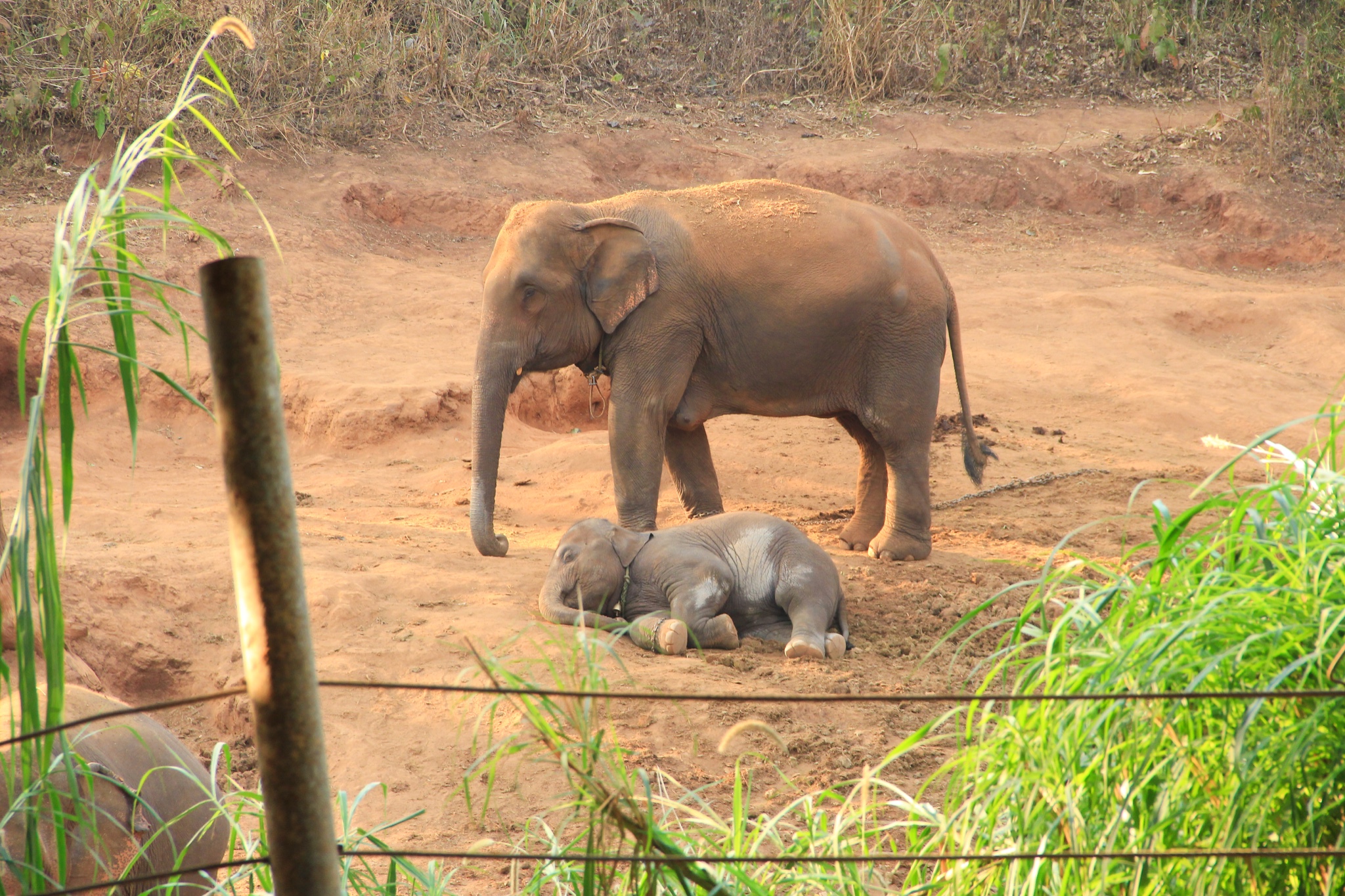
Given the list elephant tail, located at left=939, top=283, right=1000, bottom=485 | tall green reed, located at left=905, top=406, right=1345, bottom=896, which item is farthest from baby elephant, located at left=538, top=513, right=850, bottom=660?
tall green reed, located at left=905, top=406, right=1345, bottom=896

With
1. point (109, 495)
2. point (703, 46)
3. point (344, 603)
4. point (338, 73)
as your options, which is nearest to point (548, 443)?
point (109, 495)

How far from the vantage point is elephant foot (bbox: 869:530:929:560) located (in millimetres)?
6363

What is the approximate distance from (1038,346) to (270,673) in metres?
9.33

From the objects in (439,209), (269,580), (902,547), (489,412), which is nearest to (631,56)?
(439,209)

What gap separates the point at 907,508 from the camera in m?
6.39

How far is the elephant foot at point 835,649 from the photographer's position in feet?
16.3

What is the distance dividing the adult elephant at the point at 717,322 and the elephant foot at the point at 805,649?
151 cm

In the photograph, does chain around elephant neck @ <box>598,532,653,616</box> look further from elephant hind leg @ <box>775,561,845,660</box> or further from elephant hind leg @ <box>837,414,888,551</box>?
elephant hind leg @ <box>837,414,888,551</box>

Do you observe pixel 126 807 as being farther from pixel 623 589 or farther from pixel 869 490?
pixel 869 490

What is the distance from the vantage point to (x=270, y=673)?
1501 mm

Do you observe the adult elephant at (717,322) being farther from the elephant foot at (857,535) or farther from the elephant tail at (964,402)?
the elephant foot at (857,535)

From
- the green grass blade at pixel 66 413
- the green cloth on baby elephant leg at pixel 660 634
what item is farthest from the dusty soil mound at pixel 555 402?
the green grass blade at pixel 66 413

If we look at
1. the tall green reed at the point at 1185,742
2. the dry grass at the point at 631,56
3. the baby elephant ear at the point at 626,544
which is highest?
the dry grass at the point at 631,56

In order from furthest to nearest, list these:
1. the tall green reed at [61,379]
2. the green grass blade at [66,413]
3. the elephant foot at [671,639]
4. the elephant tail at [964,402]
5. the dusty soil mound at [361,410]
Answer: the dusty soil mound at [361,410] < the elephant tail at [964,402] < the elephant foot at [671,639] < the green grass blade at [66,413] < the tall green reed at [61,379]
